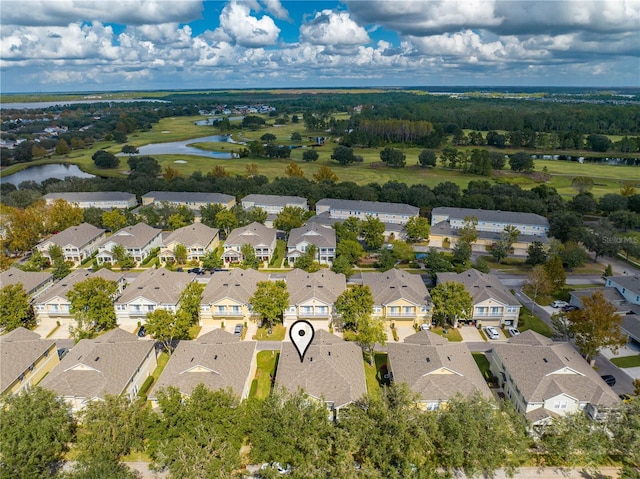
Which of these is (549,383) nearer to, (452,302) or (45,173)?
(452,302)

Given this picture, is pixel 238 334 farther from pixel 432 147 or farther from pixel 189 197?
pixel 432 147

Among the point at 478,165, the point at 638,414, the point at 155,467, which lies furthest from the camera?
the point at 478,165

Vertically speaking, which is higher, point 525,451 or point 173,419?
point 173,419

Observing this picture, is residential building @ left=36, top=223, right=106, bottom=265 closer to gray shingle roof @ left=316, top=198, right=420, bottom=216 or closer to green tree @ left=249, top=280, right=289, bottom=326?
green tree @ left=249, top=280, right=289, bottom=326

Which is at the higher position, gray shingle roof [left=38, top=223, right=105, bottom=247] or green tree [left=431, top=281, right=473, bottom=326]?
gray shingle roof [left=38, top=223, right=105, bottom=247]

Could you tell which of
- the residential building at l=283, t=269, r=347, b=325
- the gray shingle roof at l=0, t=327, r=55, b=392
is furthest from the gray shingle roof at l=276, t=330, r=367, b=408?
the gray shingle roof at l=0, t=327, r=55, b=392

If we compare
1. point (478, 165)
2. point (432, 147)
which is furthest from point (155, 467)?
point (432, 147)
